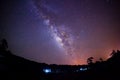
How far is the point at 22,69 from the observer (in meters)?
13.3

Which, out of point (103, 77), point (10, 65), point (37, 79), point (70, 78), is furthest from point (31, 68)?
point (103, 77)

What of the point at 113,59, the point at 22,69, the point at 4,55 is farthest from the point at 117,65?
the point at 4,55

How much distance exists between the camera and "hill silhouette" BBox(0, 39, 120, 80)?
39.5 ft

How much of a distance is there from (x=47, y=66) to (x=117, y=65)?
7.16 metres

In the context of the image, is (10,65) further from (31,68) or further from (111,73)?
(111,73)

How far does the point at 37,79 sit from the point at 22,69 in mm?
2036

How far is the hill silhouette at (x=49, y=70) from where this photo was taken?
12047mm

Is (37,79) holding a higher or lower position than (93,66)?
lower

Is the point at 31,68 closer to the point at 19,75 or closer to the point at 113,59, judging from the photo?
the point at 19,75

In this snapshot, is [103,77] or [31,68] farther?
[103,77]

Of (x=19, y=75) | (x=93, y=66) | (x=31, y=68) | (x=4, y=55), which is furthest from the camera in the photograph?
(x=93, y=66)

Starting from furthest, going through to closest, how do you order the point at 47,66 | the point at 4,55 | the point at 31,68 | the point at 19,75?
1. the point at 47,66
2. the point at 31,68
3. the point at 19,75
4. the point at 4,55

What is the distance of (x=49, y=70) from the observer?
18.3m

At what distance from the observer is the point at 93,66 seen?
64.5ft
